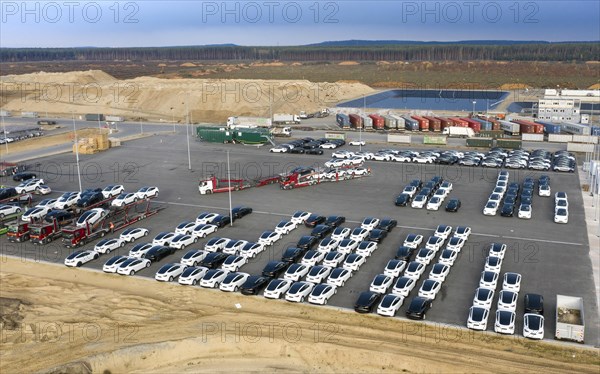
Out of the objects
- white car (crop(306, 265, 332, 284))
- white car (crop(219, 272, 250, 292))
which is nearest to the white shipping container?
white car (crop(306, 265, 332, 284))

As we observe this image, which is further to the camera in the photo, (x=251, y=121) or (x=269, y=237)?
(x=251, y=121)

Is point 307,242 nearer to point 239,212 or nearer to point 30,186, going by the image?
point 239,212

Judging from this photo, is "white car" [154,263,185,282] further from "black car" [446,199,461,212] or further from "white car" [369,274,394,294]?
"black car" [446,199,461,212]

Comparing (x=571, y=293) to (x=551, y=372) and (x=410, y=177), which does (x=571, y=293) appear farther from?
(x=410, y=177)

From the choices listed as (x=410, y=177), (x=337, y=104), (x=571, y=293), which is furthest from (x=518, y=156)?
(x=337, y=104)

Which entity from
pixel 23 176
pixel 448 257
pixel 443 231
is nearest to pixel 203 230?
pixel 443 231
